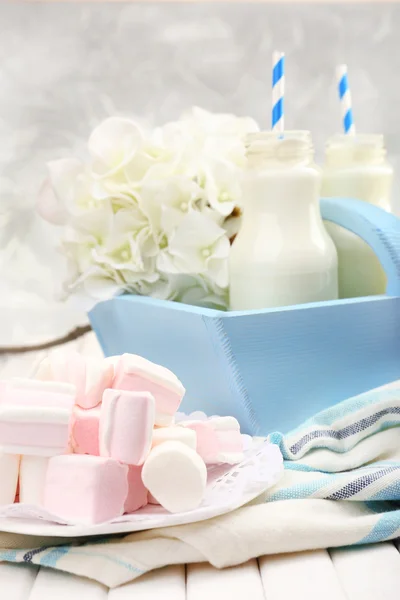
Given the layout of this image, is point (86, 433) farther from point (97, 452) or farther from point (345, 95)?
point (345, 95)

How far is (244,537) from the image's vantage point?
1.90 feet

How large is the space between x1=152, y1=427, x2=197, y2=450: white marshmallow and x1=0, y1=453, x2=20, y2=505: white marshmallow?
11 cm

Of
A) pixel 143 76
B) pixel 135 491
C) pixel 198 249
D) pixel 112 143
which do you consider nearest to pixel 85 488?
pixel 135 491

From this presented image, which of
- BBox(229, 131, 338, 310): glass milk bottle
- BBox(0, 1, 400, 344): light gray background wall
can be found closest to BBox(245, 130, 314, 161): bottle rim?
BBox(229, 131, 338, 310): glass milk bottle

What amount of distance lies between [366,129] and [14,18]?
2.41 feet

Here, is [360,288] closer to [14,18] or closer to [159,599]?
[159,599]

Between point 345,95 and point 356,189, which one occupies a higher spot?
point 345,95

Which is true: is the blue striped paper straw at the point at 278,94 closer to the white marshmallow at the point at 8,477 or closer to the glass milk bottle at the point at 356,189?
the glass milk bottle at the point at 356,189

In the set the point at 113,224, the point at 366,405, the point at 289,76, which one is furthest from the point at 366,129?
the point at 366,405

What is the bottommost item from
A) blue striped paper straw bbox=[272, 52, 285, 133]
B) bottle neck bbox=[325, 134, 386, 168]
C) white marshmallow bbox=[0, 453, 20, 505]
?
white marshmallow bbox=[0, 453, 20, 505]

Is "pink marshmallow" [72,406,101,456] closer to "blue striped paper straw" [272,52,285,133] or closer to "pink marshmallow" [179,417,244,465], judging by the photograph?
"pink marshmallow" [179,417,244,465]

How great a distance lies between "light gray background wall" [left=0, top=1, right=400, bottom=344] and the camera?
1604 mm

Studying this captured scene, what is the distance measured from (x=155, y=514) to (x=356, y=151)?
1.91 ft

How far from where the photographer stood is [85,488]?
1.88 ft
